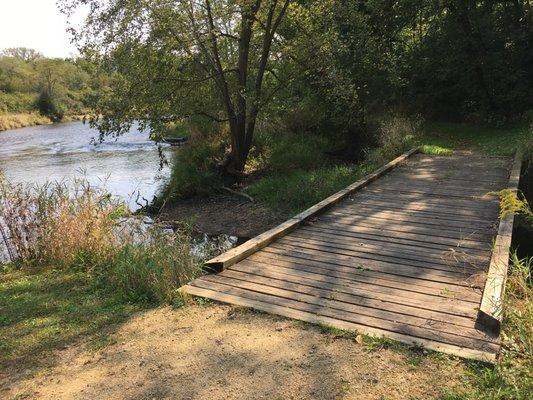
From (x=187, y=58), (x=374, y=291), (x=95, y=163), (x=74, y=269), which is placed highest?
(x=187, y=58)

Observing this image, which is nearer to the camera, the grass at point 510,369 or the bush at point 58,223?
the grass at point 510,369

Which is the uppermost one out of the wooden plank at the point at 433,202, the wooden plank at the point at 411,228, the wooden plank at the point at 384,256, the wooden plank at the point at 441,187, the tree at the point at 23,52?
the tree at the point at 23,52

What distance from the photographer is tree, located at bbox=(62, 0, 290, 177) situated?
11.1m

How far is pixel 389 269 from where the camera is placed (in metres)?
4.65

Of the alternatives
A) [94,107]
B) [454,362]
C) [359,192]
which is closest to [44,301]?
[454,362]

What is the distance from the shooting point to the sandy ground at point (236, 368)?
9.48 ft

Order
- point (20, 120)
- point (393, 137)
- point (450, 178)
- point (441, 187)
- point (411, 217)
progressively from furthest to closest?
point (20, 120) → point (393, 137) → point (450, 178) → point (441, 187) → point (411, 217)

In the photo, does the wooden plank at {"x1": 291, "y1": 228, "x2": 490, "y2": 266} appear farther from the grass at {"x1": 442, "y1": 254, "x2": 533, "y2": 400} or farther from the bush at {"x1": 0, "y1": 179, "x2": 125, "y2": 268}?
the bush at {"x1": 0, "y1": 179, "x2": 125, "y2": 268}

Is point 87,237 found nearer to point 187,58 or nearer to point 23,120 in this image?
point 187,58

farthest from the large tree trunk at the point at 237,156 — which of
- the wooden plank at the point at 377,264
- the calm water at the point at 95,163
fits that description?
the wooden plank at the point at 377,264

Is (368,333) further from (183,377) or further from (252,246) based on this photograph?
(252,246)

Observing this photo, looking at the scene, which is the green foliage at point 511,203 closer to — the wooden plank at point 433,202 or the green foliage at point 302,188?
the wooden plank at point 433,202

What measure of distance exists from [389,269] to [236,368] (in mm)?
2144

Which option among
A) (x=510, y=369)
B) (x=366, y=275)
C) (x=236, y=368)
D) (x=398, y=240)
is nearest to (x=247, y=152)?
(x=398, y=240)
